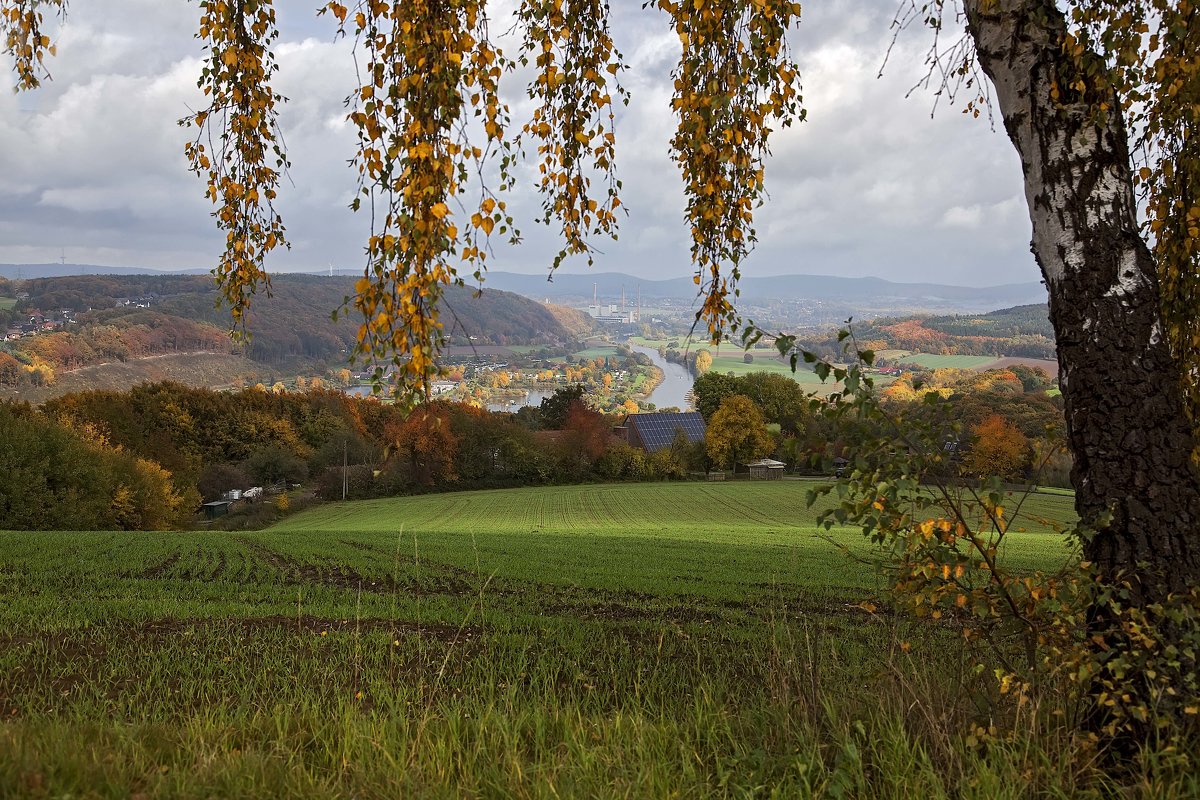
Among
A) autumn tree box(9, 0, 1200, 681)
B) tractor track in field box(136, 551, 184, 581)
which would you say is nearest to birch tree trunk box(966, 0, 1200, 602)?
autumn tree box(9, 0, 1200, 681)

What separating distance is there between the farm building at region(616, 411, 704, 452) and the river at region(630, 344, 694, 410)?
1962 centimetres

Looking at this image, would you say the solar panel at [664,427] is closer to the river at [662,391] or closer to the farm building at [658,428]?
the farm building at [658,428]

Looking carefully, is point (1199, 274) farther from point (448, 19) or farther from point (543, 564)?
point (543, 564)

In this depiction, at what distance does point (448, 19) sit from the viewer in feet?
8.63

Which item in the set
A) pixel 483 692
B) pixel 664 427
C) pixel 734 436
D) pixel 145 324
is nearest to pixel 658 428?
pixel 664 427

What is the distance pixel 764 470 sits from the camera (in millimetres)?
54250

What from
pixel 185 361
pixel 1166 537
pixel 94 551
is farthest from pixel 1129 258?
pixel 185 361

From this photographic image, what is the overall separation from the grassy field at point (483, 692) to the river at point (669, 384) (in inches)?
2945

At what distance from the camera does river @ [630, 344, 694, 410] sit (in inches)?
3895

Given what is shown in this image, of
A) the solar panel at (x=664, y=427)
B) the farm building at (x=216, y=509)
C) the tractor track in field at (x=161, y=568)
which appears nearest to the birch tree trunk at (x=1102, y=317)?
the tractor track in field at (x=161, y=568)

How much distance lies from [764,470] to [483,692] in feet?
170

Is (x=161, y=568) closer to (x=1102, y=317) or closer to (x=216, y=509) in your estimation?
(x=1102, y=317)

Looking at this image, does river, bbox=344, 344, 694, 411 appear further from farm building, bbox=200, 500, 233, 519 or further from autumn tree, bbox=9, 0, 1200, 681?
autumn tree, bbox=9, 0, 1200, 681

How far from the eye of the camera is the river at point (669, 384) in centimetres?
9894
